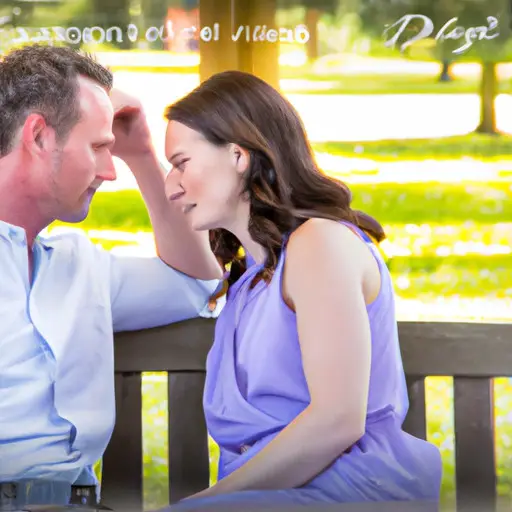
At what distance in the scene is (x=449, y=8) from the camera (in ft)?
3.89

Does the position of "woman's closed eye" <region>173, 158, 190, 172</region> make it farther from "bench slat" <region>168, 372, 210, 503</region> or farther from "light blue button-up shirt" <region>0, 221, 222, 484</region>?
"bench slat" <region>168, 372, 210, 503</region>

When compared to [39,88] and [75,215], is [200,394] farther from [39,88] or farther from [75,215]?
[39,88]

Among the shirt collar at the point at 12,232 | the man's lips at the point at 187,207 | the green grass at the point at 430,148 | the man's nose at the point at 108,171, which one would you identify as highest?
the green grass at the point at 430,148

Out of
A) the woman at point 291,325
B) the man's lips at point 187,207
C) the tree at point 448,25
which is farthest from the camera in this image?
the tree at point 448,25

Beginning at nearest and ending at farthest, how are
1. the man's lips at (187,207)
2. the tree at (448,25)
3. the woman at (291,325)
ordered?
the woman at (291,325) < the man's lips at (187,207) < the tree at (448,25)

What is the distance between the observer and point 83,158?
1.09m

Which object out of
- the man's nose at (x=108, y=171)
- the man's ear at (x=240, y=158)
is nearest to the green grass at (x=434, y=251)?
the man's nose at (x=108, y=171)

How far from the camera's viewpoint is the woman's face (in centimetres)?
105

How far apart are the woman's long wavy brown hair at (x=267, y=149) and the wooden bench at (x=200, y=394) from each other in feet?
0.78

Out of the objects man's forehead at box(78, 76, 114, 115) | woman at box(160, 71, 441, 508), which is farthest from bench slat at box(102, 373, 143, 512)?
man's forehead at box(78, 76, 114, 115)

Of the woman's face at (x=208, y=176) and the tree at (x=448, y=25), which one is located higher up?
the tree at (x=448, y=25)

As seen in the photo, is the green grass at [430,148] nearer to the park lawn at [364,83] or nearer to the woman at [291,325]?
the park lawn at [364,83]

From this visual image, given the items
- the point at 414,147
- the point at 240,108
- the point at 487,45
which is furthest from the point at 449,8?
the point at 240,108

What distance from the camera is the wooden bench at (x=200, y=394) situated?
1.20 meters
